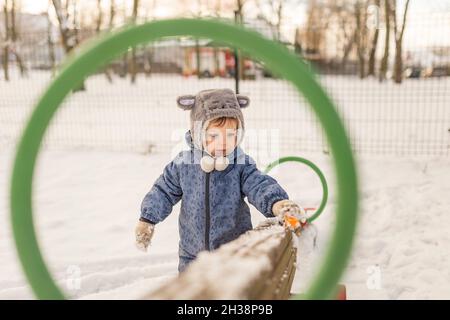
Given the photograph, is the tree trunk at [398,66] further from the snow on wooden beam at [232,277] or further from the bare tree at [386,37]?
the snow on wooden beam at [232,277]

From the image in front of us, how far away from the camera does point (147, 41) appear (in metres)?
1.08

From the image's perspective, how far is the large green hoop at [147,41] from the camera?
1.00 m

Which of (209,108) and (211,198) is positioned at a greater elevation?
(209,108)

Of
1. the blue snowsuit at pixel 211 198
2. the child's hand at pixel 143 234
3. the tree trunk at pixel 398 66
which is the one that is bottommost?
the child's hand at pixel 143 234

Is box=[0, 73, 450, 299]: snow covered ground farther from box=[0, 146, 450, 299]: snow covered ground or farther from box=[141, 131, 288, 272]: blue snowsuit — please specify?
box=[141, 131, 288, 272]: blue snowsuit

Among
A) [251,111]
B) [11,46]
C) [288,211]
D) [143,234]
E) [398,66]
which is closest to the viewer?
[288,211]

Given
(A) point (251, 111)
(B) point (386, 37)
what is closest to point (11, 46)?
(A) point (251, 111)

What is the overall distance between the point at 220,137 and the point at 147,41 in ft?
3.26

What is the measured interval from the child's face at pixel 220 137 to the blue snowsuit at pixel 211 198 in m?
0.06

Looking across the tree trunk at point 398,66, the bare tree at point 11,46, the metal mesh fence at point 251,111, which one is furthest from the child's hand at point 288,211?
the bare tree at point 11,46

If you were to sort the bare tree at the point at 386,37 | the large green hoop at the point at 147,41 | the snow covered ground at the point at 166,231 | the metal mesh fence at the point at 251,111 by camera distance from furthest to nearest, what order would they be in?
the bare tree at the point at 386,37, the metal mesh fence at the point at 251,111, the snow covered ground at the point at 166,231, the large green hoop at the point at 147,41

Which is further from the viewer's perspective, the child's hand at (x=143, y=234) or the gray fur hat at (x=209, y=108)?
the child's hand at (x=143, y=234)

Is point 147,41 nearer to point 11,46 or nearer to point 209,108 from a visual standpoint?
point 209,108
